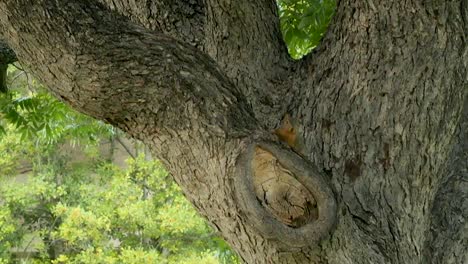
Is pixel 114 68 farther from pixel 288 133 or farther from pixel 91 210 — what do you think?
pixel 91 210

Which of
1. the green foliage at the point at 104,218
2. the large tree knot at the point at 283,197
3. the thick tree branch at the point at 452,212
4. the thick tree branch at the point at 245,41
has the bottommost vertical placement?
the green foliage at the point at 104,218

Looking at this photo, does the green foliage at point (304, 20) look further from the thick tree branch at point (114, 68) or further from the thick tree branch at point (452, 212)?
the thick tree branch at point (114, 68)

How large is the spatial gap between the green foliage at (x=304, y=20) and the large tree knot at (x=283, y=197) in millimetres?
932

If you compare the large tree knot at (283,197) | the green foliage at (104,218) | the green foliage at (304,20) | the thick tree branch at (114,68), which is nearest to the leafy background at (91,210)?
the green foliage at (104,218)

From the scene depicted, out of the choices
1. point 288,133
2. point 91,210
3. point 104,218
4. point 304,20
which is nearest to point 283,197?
point 288,133

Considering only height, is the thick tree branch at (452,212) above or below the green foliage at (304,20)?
below

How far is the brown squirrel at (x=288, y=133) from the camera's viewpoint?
185 cm

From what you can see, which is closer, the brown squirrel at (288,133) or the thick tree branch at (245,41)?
the brown squirrel at (288,133)

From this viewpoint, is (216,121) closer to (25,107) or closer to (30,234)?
(25,107)

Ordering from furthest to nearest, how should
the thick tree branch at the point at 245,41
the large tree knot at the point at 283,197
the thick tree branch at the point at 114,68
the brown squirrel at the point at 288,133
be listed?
the thick tree branch at the point at 245,41
the brown squirrel at the point at 288,133
the thick tree branch at the point at 114,68
the large tree knot at the point at 283,197

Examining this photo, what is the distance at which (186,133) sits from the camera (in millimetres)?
1761

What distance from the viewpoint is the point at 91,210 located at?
746 cm

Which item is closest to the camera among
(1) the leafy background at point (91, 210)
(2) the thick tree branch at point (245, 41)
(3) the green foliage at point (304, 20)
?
(2) the thick tree branch at point (245, 41)

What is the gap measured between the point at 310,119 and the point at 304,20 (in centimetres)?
69
